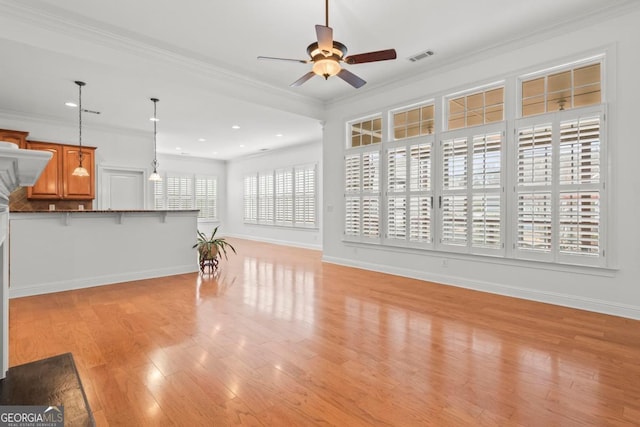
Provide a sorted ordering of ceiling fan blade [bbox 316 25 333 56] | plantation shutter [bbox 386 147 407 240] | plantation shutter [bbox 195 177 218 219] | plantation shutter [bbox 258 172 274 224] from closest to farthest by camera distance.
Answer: ceiling fan blade [bbox 316 25 333 56], plantation shutter [bbox 386 147 407 240], plantation shutter [bbox 258 172 274 224], plantation shutter [bbox 195 177 218 219]

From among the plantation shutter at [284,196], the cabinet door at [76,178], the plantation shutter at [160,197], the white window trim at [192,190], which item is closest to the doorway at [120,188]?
the cabinet door at [76,178]

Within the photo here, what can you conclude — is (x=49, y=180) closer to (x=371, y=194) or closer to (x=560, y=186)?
(x=371, y=194)

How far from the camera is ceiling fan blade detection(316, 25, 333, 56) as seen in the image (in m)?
2.63

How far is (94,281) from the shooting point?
15.5 feet

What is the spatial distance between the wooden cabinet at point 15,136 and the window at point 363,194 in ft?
20.9

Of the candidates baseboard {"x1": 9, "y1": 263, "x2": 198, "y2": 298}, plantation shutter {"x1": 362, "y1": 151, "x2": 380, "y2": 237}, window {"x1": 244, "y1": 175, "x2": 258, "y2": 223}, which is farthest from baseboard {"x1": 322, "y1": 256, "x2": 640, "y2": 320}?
window {"x1": 244, "y1": 175, "x2": 258, "y2": 223}

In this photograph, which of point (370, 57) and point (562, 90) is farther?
point (562, 90)

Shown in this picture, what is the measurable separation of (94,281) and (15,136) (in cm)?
389

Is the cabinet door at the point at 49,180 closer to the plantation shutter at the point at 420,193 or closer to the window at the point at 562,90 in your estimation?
the plantation shutter at the point at 420,193

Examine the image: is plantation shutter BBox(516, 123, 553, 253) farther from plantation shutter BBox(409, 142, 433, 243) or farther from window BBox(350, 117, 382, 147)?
window BBox(350, 117, 382, 147)

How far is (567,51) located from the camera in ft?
12.6

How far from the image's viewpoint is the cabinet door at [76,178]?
6867 mm

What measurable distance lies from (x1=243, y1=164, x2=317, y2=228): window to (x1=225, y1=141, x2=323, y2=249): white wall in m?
0.18

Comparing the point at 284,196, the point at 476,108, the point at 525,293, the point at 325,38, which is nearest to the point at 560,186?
the point at 525,293
